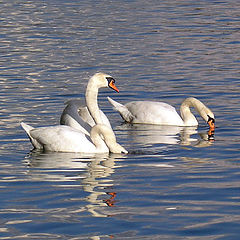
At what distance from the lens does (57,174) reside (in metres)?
13.5

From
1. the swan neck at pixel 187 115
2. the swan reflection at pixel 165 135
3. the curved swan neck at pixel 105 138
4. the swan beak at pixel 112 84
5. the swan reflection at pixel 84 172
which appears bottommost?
the swan reflection at pixel 84 172

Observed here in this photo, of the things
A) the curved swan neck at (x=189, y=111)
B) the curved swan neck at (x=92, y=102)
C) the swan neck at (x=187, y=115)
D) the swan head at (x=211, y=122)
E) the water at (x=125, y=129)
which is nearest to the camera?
the water at (x=125, y=129)

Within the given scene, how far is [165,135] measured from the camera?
17.2m

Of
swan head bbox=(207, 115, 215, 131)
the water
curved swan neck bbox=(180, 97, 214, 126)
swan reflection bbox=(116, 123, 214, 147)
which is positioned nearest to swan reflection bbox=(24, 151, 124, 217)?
the water

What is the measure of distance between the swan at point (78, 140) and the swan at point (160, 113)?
311 centimetres

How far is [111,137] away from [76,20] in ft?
64.7

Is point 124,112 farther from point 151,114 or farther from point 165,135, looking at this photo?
point 165,135

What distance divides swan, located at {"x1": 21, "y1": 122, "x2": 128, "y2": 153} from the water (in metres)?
0.17

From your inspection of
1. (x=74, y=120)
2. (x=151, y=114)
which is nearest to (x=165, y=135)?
(x=151, y=114)

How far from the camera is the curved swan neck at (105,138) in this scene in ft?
49.6

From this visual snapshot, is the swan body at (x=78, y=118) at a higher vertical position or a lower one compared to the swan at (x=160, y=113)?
lower

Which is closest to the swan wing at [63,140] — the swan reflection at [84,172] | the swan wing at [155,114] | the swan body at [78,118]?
the swan reflection at [84,172]

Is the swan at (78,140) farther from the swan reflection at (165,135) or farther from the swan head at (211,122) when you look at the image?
the swan head at (211,122)

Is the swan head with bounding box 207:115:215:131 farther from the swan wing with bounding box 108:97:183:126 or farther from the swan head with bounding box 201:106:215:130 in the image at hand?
the swan wing with bounding box 108:97:183:126
